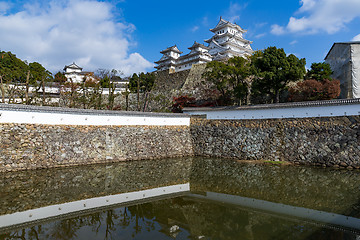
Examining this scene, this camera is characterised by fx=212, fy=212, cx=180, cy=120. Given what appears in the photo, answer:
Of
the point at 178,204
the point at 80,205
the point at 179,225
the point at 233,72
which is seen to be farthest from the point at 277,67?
the point at 80,205

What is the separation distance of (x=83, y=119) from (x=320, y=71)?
706 inches

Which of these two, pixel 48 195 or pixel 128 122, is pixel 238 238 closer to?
pixel 48 195

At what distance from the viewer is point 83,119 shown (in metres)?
11.9

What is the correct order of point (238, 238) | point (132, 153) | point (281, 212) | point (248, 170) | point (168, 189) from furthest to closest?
point (132, 153)
point (248, 170)
point (168, 189)
point (281, 212)
point (238, 238)

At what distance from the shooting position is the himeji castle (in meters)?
29.0

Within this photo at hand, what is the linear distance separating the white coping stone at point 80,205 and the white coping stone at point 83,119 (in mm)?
6256

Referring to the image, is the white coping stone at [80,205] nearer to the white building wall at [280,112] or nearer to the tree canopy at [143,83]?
the white building wall at [280,112]

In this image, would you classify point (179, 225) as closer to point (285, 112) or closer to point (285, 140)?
point (285, 140)

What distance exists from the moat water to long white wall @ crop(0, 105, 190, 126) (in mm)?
2659

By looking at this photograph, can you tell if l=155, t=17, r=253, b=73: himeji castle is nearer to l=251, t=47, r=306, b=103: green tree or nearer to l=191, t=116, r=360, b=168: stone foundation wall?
l=251, t=47, r=306, b=103: green tree

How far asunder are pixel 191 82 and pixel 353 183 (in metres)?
19.0

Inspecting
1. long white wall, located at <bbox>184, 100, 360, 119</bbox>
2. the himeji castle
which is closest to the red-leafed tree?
long white wall, located at <bbox>184, 100, 360, 119</bbox>

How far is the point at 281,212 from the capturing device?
219 inches

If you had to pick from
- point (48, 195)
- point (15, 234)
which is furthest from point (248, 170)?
point (15, 234)
